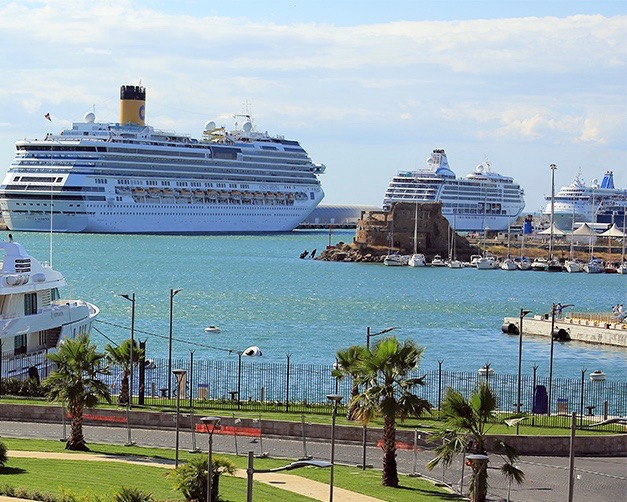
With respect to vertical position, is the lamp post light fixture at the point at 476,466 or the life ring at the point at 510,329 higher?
the lamp post light fixture at the point at 476,466

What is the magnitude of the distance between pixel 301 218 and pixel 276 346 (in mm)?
117600

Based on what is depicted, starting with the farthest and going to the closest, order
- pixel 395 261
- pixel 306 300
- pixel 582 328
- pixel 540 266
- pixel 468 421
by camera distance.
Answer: pixel 540 266 → pixel 395 261 → pixel 306 300 → pixel 582 328 → pixel 468 421

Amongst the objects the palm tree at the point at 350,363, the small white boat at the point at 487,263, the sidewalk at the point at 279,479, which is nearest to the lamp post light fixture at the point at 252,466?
the sidewalk at the point at 279,479

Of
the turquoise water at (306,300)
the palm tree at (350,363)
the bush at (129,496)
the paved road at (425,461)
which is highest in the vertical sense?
the palm tree at (350,363)

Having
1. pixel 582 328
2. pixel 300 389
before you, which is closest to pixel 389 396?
pixel 300 389

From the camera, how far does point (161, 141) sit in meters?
152

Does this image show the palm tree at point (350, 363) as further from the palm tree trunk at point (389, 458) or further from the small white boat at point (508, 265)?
the small white boat at point (508, 265)

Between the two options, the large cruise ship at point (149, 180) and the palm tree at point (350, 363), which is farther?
the large cruise ship at point (149, 180)

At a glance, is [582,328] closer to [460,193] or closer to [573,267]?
[573,267]

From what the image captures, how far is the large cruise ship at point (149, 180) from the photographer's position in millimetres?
143000

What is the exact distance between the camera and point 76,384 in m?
26.6

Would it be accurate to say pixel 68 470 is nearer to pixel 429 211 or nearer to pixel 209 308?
pixel 209 308

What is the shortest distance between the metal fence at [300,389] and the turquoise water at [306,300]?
475 centimetres

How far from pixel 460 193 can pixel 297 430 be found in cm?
16222
